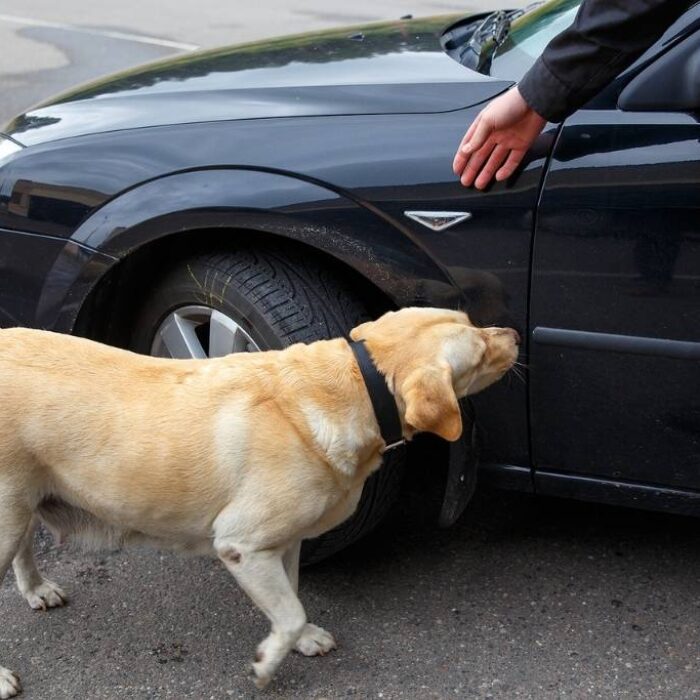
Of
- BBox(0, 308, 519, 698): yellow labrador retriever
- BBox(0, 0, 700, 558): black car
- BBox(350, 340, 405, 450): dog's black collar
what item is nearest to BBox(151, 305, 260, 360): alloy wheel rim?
BBox(0, 0, 700, 558): black car

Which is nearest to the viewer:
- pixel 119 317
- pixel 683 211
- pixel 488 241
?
pixel 683 211

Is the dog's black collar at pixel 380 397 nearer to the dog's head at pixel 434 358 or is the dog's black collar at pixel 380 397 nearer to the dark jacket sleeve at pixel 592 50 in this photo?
the dog's head at pixel 434 358

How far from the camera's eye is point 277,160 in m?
2.85

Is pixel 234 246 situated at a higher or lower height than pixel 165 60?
lower

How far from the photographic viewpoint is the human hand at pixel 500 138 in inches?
102

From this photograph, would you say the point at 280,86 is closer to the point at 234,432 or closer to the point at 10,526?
the point at 234,432

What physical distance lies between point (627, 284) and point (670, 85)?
456 millimetres

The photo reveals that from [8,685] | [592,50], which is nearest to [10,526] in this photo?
[8,685]

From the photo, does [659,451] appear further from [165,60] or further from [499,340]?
[165,60]

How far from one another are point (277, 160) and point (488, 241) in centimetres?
59

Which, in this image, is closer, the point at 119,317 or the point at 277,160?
the point at 277,160

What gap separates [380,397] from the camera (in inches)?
101

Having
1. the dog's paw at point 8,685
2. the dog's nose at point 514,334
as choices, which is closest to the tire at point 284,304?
the dog's nose at point 514,334

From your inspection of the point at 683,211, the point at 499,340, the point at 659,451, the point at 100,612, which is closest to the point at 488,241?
the point at 499,340
